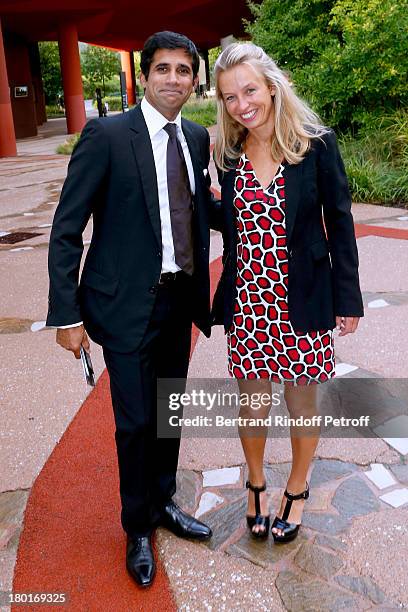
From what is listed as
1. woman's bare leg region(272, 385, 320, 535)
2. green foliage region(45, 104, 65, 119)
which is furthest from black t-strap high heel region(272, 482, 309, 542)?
green foliage region(45, 104, 65, 119)

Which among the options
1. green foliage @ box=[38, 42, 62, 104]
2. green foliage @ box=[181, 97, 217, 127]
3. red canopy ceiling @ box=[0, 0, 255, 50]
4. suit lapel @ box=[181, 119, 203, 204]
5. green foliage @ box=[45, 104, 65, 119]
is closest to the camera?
suit lapel @ box=[181, 119, 203, 204]

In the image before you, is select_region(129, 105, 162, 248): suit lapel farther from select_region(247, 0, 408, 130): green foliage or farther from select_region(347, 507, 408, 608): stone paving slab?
select_region(247, 0, 408, 130): green foliage

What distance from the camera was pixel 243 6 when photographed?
28.8 metres

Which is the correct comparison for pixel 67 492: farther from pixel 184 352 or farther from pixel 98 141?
pixel 98 141

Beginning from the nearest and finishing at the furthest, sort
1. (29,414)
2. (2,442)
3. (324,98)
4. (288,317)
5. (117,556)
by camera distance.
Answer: (288,317) → (117,556) → (2,442) → (29,414) → (324,98)

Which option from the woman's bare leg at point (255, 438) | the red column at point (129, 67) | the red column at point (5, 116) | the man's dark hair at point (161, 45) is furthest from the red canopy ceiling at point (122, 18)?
the woman's bare leg at point (255, 438)

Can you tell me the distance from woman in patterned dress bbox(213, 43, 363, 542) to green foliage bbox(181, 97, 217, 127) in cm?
1804

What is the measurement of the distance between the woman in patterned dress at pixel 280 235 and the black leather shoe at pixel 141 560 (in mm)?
672

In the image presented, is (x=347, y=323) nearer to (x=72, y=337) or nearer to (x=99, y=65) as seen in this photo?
(x=72, y=337)

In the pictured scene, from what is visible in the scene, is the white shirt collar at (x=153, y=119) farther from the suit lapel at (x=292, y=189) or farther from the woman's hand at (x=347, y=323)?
the woman's hand at (x=347, y=323)

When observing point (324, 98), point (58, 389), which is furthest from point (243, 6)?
point (58, 389)

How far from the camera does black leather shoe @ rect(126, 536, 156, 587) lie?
7.06 ft

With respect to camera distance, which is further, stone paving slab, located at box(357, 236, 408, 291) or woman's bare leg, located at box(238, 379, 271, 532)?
stone paving slab, located at box(357, 236, 408, 291)

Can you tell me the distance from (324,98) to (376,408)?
765 centimetres
